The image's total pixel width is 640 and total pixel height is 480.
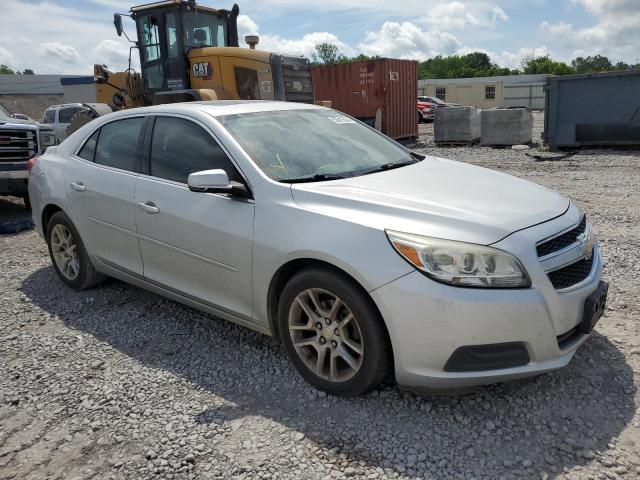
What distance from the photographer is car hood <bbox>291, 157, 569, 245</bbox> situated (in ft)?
9.11

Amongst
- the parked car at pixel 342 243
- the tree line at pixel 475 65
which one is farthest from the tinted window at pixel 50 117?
the tree line at pixel 475 65

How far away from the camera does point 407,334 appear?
8.90 feet

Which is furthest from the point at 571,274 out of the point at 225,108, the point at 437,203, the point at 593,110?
the point at 593,110

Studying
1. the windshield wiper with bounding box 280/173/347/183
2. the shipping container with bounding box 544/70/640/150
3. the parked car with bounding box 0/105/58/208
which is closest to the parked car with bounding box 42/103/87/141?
the parked car with bounding box 0/105/58/208

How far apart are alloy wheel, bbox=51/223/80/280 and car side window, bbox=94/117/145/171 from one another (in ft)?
2.64

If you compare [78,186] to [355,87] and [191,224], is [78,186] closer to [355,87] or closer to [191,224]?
[191,224]

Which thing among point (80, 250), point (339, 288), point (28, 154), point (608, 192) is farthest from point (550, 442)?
point (28, 154)

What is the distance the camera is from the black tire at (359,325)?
2822mm

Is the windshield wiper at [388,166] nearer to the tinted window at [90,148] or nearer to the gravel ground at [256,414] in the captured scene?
the gravel ground at [256,414]

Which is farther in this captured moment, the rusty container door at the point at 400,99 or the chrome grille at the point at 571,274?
the rusty container door at the point at 400,99

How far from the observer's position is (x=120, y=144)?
4.43m

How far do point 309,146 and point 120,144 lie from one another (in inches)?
65.2

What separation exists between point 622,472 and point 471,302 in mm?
976

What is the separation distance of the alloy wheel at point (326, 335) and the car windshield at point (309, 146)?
788mm
